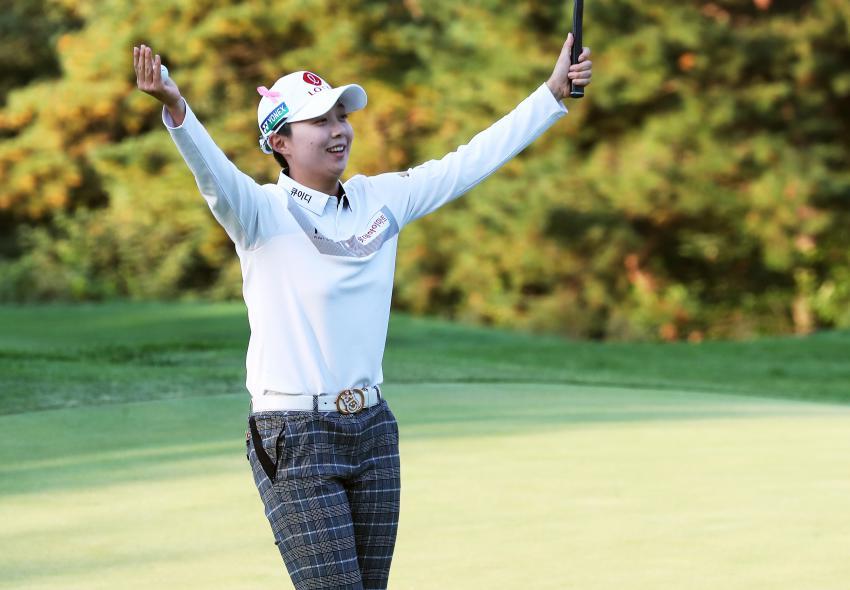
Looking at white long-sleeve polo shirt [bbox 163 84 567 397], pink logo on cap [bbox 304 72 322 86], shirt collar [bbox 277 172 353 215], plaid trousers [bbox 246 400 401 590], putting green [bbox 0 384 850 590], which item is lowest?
putting green [bbox 0 384 850 590]

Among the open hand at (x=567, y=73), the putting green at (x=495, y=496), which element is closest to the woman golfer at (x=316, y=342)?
the open hand at (x=567, y=73)

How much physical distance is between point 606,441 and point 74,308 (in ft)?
39.7

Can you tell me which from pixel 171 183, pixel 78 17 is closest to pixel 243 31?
pixel 171 183

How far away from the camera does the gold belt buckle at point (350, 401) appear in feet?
11.2

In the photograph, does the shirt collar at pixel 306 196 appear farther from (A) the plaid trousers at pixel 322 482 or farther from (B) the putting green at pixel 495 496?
(B) the putting green at pixel 495 496

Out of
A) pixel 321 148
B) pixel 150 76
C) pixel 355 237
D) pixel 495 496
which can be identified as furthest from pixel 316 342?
pixel 495 496

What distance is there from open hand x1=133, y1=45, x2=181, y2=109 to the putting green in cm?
232

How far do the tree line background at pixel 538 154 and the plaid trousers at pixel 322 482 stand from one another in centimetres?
1979

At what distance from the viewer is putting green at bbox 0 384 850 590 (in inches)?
204

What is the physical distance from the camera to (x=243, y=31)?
29281 mm

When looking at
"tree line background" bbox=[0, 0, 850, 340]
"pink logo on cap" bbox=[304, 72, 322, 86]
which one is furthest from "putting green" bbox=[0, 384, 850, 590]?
"tree line background" bbox=[0, 0, 850, 340]

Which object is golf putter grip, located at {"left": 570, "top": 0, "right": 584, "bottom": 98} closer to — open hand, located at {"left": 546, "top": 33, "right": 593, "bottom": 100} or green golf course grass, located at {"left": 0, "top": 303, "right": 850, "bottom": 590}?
open hand, located at {"left": 546, "top": 33, "right": 593, "bottom": 100}

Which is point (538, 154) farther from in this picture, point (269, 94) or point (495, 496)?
point (269, 94)

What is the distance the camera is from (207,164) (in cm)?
320
